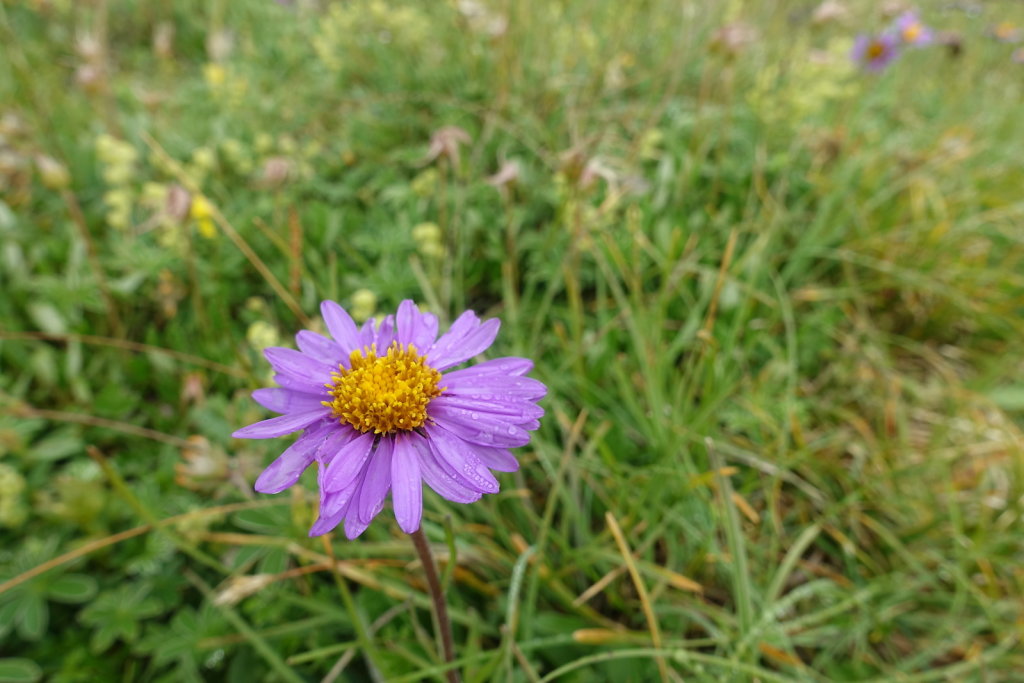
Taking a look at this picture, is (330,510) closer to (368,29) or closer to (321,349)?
(321,349)

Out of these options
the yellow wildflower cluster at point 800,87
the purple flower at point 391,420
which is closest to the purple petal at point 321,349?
the purple flower at point 391,420

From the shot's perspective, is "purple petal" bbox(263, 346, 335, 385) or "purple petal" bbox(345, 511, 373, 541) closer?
"purple petal" bbox(345, 511, 373, 541)

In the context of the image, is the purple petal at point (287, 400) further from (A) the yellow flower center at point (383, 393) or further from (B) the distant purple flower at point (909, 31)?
(B) the distant purple flower at point (909, 31)

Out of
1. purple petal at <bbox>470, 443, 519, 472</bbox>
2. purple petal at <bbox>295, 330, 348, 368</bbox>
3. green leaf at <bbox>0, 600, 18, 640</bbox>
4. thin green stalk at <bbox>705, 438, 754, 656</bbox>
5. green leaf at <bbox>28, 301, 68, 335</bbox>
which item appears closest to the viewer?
purple petal at <bbox>470, 443, 519, 472</bbox>

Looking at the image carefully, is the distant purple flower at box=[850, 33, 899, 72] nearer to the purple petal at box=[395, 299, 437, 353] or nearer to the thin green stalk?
the thin green stalk

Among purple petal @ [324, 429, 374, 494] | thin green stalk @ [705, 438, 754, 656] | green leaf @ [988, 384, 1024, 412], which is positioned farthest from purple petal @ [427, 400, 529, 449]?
green leaf @ [988, 384, 1024, 412]

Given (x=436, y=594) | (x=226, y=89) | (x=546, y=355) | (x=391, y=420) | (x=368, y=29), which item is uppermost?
(x=368, y=29)

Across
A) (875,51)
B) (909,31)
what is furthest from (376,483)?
(909,31)
